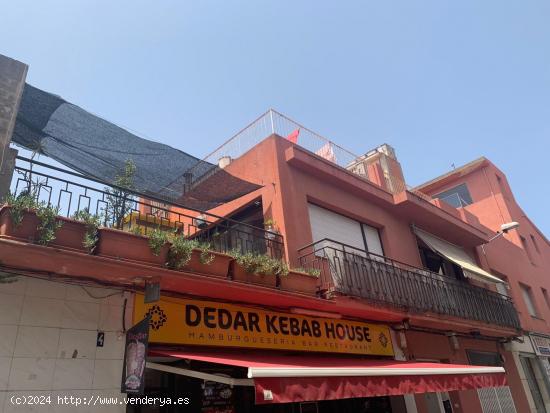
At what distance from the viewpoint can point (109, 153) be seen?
7.02m

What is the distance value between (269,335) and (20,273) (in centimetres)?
393

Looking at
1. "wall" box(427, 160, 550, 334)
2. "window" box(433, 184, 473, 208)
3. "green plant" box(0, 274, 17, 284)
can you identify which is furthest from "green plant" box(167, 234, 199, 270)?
"window" box(433, 184, 473, 208)

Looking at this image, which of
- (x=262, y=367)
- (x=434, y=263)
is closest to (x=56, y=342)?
(x=262, y=367)

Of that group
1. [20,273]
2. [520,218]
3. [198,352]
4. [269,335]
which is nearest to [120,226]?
[20,273]

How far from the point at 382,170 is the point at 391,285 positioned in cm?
522

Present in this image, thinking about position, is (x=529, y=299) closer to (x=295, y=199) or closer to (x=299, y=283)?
(x=295, y=199)

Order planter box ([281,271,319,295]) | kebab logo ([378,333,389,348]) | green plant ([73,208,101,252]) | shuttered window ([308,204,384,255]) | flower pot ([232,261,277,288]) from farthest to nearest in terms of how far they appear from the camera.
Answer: shuttered window ([308,204,384,255])
kebab logo ([378,333,389,348])
planter box ([281,271,319,295])
flower pot ([232,261,277,288])
green plant ([73,208,101,252])

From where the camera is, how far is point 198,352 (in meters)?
5.96

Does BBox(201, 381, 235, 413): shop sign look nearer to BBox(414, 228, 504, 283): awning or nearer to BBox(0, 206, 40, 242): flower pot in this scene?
BBox(0, 206, 40, 242): flower pot

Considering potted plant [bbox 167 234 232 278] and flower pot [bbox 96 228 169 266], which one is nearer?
flower pot [bbox 96 228 169 266]

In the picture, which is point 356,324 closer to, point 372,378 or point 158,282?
point 372,378

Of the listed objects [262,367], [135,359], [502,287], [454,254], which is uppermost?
[454,254]

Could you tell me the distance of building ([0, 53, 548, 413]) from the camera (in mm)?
4949

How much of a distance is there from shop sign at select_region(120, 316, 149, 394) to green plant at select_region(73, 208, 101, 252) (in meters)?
1.14
